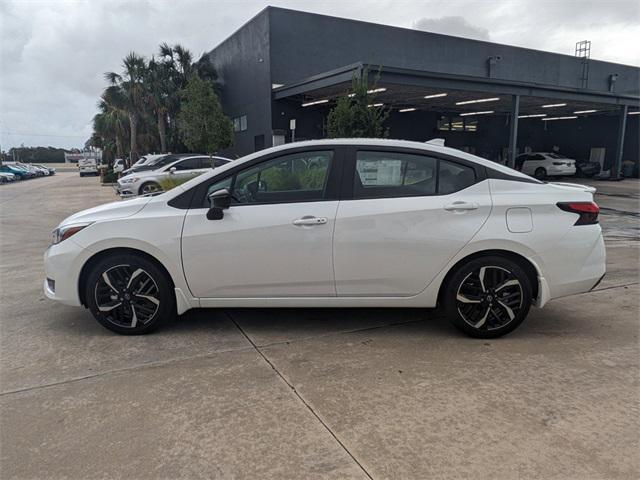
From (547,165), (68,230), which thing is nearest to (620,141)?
(547,165)

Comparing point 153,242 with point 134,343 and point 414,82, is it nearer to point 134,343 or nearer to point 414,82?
point 134,343

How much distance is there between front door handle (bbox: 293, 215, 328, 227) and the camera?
365 centimetres

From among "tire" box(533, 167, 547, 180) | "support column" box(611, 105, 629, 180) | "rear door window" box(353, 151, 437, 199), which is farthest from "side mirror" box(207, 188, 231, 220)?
"support column" box(611, 105, 629, 180)

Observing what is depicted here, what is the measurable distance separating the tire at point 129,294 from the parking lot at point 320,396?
6.3 inches

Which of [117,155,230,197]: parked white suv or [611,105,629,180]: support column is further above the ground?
[611,105,629,180]: support column

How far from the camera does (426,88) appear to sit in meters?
18.0

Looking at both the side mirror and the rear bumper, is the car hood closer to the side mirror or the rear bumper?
the side mirror

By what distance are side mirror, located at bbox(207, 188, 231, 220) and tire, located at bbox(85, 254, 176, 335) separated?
2.18ft

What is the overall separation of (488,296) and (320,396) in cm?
168

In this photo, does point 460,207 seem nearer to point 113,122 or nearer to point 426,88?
point 426,88

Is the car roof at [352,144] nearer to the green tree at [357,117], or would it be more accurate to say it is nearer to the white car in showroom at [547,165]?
the green tree at [357,117]

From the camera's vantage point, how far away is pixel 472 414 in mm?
2736

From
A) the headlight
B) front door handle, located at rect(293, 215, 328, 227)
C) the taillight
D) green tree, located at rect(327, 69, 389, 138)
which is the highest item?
green tree, located at rect(327, 69, 389, 138)

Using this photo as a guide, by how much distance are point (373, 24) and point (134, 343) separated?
84.4 ft
